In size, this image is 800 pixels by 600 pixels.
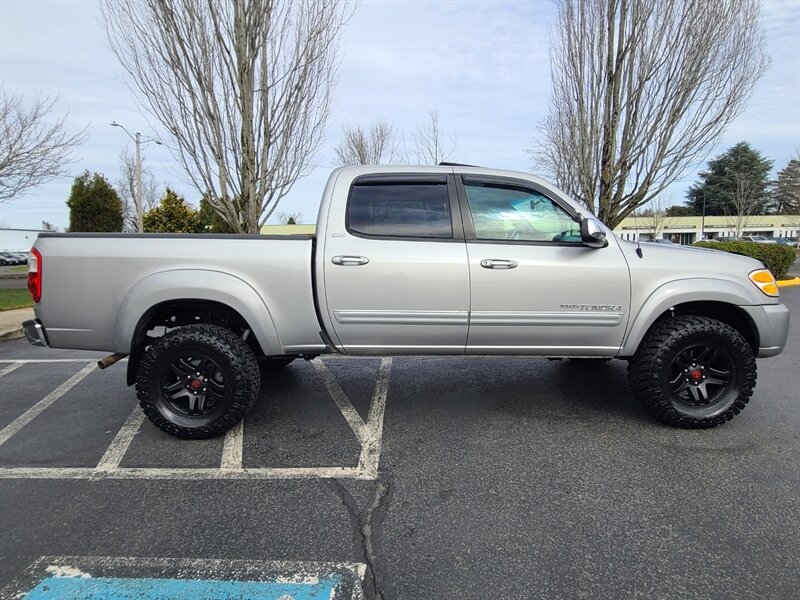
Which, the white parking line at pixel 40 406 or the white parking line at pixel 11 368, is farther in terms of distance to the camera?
the white parking line at pixel 11 368

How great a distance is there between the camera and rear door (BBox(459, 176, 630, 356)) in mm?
3514

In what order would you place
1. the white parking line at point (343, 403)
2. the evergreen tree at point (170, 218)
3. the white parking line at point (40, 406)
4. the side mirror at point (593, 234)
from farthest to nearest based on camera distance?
1. the evergreen tree at point (170, 218)
2. the white parking line at point (40, 406)
3. the white parking line at point (343, 403)
4. the side mirror at point (593, 234)

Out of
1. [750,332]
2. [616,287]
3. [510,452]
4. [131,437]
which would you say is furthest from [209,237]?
[750,332]

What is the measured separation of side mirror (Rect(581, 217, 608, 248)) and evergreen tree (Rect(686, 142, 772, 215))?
67.1 meters

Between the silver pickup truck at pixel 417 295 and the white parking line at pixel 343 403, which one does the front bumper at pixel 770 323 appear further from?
the white parking line at pixel 343 403

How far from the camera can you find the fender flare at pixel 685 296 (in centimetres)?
355

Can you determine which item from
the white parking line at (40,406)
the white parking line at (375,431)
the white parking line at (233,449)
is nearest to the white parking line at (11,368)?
the white parking line at (40,406)

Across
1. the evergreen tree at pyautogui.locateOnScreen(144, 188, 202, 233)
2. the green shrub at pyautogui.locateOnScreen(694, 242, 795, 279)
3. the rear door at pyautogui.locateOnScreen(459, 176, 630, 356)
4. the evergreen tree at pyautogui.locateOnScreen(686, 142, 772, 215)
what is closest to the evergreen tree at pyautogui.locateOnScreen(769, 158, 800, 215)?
the evergreen tree at pyautogui.locateOnScreen(686, 142, 772, 215)

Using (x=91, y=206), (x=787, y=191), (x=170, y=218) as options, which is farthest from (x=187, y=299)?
(x=787, y=191)

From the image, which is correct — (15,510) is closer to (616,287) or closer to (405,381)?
(405,381)

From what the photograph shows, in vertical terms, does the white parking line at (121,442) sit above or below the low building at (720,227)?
below

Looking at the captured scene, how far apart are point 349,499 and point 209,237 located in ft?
6.79

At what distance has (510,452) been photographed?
338 centimetres

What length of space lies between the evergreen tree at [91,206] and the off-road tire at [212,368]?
26417 millimetres
